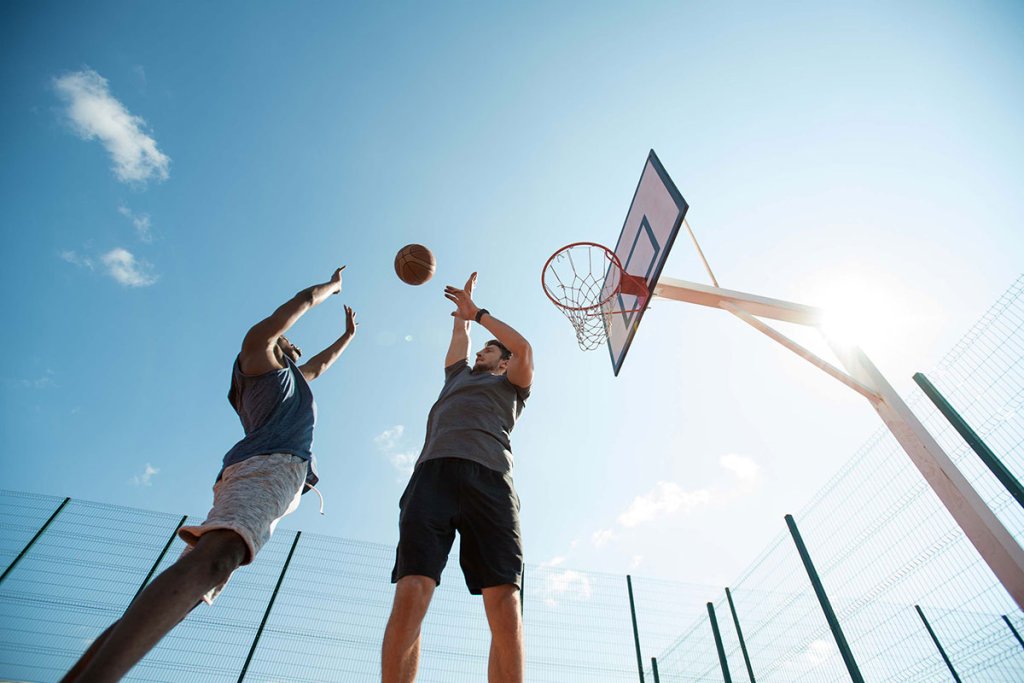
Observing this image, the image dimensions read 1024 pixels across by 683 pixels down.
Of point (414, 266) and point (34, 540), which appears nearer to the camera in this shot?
point (414, 266)

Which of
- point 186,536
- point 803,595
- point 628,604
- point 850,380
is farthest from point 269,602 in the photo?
point 850,380

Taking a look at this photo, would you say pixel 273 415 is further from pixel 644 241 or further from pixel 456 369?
pixel 644 241

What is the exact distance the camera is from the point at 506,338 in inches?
114

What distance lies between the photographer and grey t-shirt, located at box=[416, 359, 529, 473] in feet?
8.31

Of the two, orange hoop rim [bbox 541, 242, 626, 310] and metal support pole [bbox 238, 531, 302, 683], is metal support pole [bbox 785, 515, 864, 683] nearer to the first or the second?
orange hoop rim [bbox 541, 242, 626, 310]

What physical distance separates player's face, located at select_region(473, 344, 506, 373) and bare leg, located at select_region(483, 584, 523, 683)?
58.0 inches

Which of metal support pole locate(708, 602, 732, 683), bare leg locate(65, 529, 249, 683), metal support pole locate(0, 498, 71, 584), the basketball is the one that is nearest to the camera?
bare leg locate(65, 529, 249, 683)

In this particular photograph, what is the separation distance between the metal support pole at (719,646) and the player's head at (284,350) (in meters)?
6.23

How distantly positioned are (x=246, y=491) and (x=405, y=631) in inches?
30.0

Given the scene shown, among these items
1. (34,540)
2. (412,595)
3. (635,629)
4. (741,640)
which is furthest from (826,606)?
(34,540)

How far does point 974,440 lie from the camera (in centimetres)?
421

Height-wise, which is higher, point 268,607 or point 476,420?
point 268,607

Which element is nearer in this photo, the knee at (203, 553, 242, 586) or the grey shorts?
the knee at (203, 553, 242, 586)

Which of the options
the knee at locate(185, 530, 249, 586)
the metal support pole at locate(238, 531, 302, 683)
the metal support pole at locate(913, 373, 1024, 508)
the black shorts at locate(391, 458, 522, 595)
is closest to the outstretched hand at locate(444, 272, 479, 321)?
the black shorts at locate(391, 458, 522, 595)
